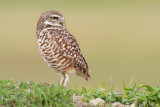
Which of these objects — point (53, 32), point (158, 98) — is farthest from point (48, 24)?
point (158, 98)

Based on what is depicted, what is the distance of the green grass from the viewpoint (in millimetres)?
4674

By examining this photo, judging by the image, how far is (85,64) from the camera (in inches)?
265

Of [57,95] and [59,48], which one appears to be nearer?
[57,95]

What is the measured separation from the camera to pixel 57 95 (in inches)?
191

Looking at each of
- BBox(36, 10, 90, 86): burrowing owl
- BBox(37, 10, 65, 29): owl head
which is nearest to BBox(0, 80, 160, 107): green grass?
BBox(36, 10, 90, 86): burrowing owl

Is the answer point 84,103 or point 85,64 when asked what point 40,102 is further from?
point 85,64

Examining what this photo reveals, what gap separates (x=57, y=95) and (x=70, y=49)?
173 cm

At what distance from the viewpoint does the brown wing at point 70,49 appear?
6.30 metres

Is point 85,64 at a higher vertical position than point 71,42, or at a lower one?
lower

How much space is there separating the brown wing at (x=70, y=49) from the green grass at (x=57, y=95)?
23.6 inches

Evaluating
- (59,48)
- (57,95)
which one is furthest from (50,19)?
(57,95)

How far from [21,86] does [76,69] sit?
4.77ft

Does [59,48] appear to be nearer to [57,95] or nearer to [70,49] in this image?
[70,49]

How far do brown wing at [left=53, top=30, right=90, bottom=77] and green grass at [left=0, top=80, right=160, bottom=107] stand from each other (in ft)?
1.97
